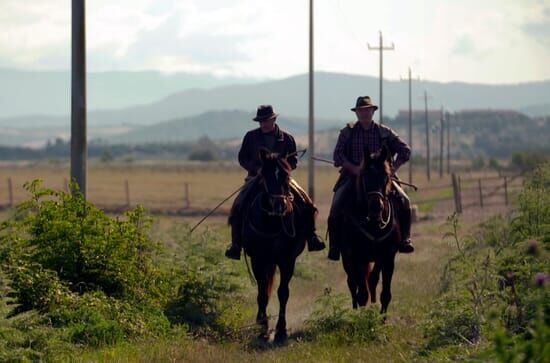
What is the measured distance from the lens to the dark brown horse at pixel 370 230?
13.0 meters

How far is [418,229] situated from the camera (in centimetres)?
3425

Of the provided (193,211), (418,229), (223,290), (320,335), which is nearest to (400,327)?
(320,335)

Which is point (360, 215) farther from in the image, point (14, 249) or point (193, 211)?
point (193, 211)

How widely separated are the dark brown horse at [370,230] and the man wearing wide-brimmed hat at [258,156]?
0.71 m

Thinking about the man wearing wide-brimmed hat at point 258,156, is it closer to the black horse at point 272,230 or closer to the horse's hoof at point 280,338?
the black horse at point 272,230

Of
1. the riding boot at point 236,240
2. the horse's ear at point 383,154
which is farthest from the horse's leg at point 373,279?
the riding boot at point 236,240

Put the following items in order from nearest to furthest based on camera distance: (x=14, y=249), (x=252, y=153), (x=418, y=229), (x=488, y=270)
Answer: (x=488, y=270) < (x=14, y=249) < (x=252, y=153) < (x=418, y=229)

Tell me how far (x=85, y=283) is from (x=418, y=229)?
73.2 feet

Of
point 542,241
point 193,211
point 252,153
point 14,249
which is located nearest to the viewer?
point 542,241

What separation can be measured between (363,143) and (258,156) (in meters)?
1.46

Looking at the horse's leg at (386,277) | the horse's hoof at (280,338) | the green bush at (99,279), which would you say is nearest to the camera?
the green bush at (99,279)

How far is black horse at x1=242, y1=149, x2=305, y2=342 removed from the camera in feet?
43.3

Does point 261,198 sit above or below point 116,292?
above

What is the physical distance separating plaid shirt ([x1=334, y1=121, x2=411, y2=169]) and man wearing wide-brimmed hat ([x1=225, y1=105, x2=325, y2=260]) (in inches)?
26.8
